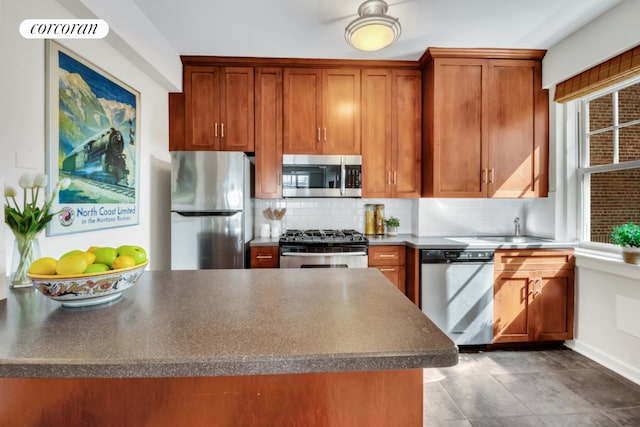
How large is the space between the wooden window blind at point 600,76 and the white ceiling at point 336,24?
375 millimetres

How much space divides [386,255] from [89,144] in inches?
95.1

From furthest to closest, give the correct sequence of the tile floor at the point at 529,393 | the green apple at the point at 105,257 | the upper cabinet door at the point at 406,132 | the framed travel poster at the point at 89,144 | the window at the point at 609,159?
the upper cabinet door at the point at 406,132 < the window at the point at 609,159 < the tile floor at the point at 529,393 < the framed travel poster at the point at 89,144 < the green apple at the point at 105,257

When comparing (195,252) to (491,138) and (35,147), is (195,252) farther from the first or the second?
(491,138)

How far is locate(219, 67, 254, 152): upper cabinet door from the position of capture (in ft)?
9.70

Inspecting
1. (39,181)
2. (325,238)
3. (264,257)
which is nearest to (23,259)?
(39,181)

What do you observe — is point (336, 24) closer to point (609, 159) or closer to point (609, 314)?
point (609, 159)

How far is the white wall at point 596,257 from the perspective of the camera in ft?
7.13

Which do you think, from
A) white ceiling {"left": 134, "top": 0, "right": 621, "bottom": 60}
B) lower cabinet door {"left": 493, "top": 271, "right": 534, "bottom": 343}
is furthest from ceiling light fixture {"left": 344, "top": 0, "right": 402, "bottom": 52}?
lower cabinet door {"left": 493, "top": 271, "right": 534, "bottom": 343}

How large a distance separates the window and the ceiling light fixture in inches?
77.6

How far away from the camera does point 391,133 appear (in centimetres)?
307

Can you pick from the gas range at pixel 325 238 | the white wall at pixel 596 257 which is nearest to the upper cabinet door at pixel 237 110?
the gas range at pixel 325 238

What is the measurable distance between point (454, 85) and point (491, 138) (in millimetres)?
617

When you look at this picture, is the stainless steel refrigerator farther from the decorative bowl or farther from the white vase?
the decorative bowl

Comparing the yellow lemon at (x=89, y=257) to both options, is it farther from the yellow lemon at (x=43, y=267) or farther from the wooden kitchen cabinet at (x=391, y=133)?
the wooden kitchen cabinet at (x=391, y=133)
